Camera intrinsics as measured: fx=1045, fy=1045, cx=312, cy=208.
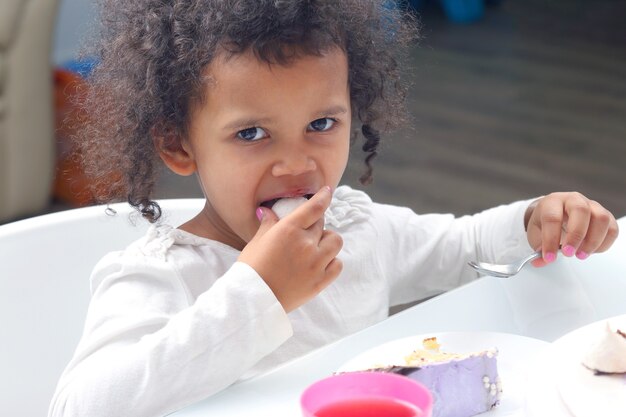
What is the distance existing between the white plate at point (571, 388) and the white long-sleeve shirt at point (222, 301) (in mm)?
222

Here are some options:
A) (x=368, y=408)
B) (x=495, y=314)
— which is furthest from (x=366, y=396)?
(x=495, y=314)

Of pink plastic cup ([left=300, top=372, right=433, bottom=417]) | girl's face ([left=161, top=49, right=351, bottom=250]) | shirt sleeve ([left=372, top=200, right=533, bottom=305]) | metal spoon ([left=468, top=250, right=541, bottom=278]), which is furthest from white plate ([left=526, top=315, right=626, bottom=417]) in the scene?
shirt sleeve ([left=372, top=200, right=533, bottom=305])

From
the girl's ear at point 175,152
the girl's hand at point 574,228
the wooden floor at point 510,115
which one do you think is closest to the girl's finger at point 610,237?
the girl's hand at point 574,228

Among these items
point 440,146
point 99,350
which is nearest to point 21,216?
point 440,146

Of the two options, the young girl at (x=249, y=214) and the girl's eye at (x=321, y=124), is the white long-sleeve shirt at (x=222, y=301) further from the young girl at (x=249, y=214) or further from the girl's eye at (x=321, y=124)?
the girl's eye at (x=321, y=124)

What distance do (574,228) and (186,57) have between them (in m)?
0.41

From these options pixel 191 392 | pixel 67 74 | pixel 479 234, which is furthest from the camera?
pixel 67 74

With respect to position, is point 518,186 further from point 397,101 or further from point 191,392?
point 191,392

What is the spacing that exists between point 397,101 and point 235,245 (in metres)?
0.28

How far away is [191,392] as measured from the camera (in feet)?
2.76

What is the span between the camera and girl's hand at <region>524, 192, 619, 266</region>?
3.29ft

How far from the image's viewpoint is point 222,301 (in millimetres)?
835

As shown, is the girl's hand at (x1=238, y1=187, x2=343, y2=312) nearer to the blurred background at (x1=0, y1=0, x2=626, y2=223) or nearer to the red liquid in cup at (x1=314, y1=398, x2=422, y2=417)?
the red liquid in cup at (x1=314, y1=398, x2=422, y2=417)

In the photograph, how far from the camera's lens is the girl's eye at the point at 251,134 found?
0.95m
